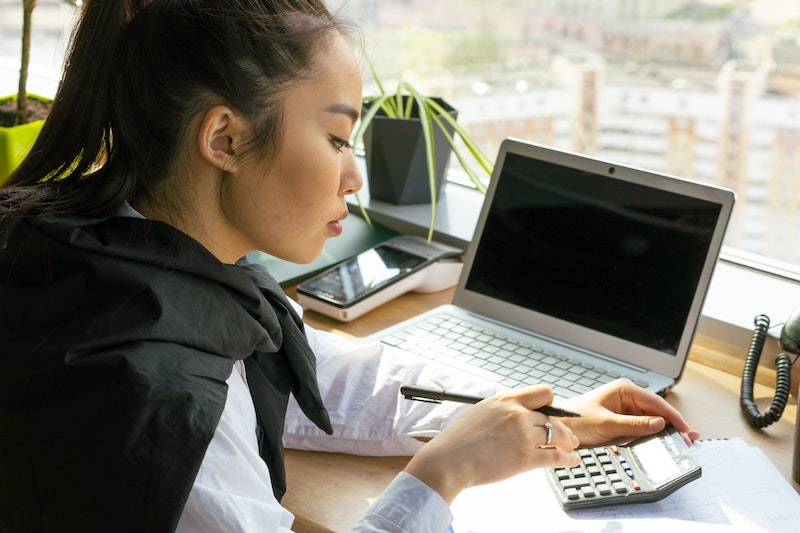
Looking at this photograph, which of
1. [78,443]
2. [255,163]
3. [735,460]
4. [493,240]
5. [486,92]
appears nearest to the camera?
[78,443]

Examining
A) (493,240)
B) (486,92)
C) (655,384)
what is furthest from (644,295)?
(486,92)

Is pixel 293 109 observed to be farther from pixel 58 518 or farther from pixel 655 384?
pixel 655 384

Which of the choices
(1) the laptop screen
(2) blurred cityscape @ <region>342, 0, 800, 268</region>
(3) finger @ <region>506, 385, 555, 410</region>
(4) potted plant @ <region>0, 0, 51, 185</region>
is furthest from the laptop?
(4) potted plant @ <region>0, 0, 51, 185</region>

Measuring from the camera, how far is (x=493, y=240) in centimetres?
141

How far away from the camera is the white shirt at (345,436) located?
0.79m

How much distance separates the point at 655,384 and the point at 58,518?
0.80m

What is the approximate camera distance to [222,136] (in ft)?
2.96

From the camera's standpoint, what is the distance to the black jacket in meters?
0.76

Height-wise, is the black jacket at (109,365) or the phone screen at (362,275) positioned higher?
the black jacket at (109,365)

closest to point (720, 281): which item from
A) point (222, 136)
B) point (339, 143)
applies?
point (339, 143)

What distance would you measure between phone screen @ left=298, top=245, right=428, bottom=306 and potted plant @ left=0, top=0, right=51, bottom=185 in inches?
24.3

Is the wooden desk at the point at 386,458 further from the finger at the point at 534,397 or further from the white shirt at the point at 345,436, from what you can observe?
the finger at the point at 534,397

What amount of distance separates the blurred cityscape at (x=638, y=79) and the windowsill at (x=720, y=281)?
11 centimetres

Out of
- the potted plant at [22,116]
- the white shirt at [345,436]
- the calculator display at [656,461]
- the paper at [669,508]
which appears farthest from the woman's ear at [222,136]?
the potted plant at [22,116]
